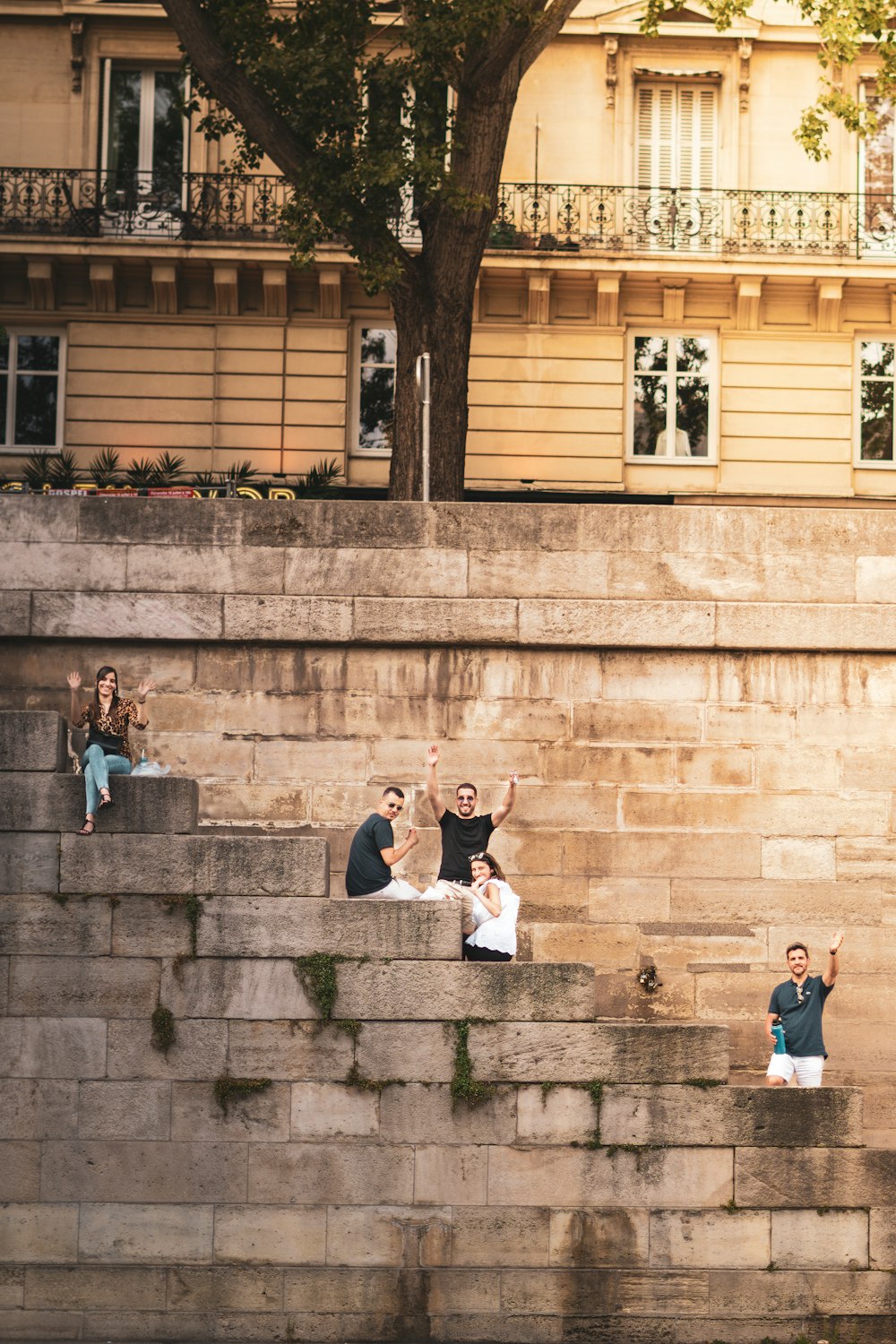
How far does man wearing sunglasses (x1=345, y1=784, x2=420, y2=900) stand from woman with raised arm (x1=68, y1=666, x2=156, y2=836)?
1676mm

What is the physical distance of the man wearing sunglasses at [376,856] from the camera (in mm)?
12133

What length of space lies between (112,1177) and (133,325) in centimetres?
1875

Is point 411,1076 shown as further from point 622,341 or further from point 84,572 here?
point 622,341

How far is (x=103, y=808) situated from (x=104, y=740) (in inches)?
18.2

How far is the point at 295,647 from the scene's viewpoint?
13.8m

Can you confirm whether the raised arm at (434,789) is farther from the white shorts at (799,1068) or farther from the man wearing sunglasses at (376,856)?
the white shorts at (799,1068)

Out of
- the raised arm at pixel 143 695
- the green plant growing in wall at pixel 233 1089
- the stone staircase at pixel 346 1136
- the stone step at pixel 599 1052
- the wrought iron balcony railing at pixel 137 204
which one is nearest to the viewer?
the stone staircase at pixel 346 1136

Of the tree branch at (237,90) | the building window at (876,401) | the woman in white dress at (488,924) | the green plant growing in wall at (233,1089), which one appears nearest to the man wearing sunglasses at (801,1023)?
the woman in white dress at (488,924)

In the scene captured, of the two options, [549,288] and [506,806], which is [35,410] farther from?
[506,806]

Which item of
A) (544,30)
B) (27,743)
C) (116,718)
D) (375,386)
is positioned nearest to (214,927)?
(116,718)

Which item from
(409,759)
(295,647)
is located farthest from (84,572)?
(409,759)

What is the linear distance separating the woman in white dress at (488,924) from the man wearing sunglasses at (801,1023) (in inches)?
72.9

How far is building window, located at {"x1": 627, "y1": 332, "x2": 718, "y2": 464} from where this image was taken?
29.0 metres

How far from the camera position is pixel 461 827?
12.7m
